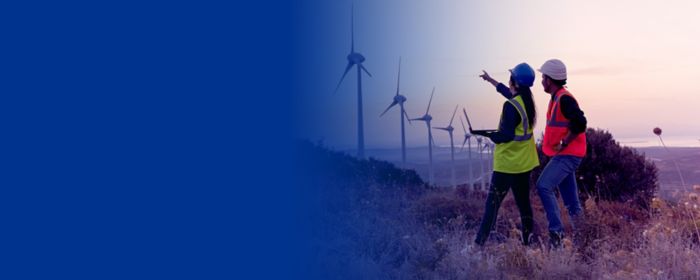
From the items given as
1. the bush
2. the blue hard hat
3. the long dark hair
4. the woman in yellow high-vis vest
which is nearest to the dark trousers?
the woman in yellow high-vis vest

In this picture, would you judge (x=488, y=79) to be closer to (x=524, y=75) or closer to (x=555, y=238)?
(x=524, y=75)

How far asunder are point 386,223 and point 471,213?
126 inches

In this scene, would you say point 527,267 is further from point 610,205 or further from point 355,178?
point 610,205

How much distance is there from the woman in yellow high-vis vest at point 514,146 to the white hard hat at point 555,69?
5.6 inches

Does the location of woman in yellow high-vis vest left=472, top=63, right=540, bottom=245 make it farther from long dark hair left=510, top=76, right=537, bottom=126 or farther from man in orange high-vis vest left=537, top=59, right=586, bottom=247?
man in orange high-vis vest left=537, top=59, right=586, bottom=247

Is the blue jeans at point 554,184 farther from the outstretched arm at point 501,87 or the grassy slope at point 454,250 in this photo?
the outstretched arm at point 501,87

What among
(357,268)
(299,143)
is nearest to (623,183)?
(357,268)

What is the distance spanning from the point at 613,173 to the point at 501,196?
5729 mm

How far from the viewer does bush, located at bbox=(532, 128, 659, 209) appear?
36.9ft

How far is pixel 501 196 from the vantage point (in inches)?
245

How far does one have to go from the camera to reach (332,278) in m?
4.03

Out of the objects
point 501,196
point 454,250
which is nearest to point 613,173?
point 501,196

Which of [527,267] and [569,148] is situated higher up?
[569,148]

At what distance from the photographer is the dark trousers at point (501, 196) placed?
20.3ft
